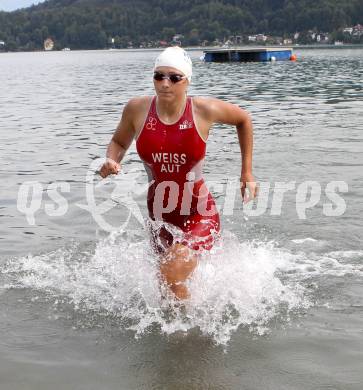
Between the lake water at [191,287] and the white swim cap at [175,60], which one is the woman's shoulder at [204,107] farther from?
the lake water at [191,287]

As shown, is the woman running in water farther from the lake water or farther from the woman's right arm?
the lake water

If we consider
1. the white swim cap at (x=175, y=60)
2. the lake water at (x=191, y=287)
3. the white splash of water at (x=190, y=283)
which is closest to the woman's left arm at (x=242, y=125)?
the white swim cap at (x=175, y=60)

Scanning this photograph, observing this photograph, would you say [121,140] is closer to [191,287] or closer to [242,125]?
[242,125]

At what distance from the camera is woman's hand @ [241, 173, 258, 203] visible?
6141mm

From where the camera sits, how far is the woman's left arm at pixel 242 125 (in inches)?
237

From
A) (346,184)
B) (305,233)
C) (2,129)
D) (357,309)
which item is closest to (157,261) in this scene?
(357,309)

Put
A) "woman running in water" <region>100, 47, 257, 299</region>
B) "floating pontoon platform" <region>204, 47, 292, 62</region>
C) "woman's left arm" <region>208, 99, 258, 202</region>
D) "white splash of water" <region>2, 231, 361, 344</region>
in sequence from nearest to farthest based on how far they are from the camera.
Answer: "woman running in water" <region>100, 47, 257, 299</region> → "woman's left arm" <region>208, 99, 258, 202</region> → "white splash of water" <region>2, 231, 361, 344</region> → "floating pontoon platform" <region>204, 47, 292, 62</region>

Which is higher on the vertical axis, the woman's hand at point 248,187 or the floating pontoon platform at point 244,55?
the woman's hand at point 248,187

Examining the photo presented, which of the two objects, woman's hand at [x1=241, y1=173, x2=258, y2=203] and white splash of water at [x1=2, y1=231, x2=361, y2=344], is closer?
woman's hand at [x1=241, y1=173, x2=258, y2=203]

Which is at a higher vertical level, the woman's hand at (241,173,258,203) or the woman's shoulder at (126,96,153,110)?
the woman's shoulder at (126,96,153,110)

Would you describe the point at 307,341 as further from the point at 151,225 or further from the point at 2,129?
the point at 2,129

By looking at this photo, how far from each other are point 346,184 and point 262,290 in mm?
5523

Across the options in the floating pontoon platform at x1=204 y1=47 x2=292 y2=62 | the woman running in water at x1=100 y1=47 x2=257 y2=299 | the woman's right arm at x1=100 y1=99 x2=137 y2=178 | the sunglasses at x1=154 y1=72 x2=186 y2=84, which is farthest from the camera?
the floating pontoon platform at x1=204 y1=47 x2=292 y2=62

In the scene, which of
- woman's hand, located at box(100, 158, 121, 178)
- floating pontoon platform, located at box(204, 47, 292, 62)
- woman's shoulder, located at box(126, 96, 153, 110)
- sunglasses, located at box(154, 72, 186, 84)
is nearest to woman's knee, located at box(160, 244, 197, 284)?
woman's hand, located at box(100, 158, 121, 178)
